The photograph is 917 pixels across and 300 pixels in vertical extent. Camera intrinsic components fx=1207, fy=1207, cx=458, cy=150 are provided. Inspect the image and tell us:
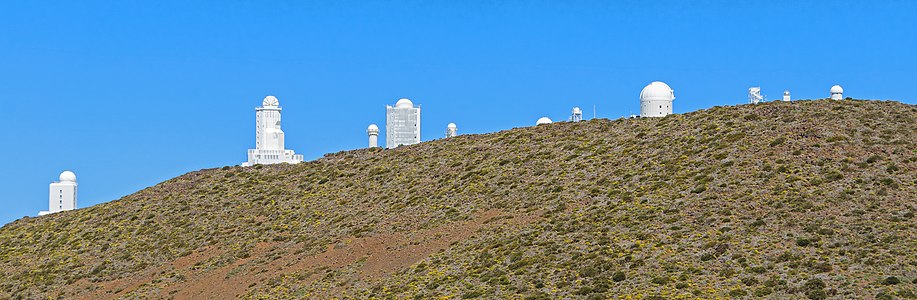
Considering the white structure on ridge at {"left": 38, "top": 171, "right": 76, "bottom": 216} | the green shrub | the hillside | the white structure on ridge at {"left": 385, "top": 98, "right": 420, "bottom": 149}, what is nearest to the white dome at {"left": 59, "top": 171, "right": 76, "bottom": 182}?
the white structure on ridge at {"left": 38, "top": 171, "right": 76, "bottom": 216}

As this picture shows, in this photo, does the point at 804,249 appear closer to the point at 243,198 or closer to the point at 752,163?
the point at 752,163

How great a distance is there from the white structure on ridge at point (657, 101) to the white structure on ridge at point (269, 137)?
46.5 meters

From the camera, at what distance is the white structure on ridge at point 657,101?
81.8m

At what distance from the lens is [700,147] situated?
59812 mm

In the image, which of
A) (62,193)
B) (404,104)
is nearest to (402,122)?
(404,104)

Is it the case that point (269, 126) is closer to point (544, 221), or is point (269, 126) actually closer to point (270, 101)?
point (270, 101)

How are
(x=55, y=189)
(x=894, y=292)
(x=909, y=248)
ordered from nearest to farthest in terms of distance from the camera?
(x=894, y=292) → (x=909, y=248) → (x=55, y=189)

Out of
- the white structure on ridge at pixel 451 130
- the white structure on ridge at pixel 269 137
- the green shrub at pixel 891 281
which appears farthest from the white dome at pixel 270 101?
the green shrub at pixel 891 281

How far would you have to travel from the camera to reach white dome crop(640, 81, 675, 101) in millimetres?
81812

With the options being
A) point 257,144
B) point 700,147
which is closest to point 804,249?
point 700,147

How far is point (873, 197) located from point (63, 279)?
128 feet

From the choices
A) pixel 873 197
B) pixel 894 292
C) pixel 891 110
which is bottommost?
pixel 894 292

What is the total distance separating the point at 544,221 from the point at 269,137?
226 feet

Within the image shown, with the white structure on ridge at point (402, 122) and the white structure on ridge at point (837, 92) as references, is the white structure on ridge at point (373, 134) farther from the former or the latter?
the white structure on ridge at point (837, 92)
